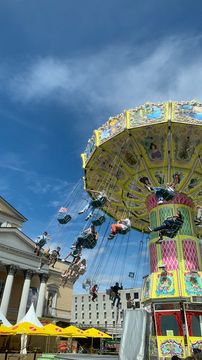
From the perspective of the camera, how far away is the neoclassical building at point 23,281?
3231cm

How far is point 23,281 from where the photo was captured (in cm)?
3606

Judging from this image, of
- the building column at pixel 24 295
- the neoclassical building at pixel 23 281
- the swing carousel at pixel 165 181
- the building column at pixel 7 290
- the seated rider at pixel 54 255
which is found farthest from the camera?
the neoclassical building at pixel 23 281

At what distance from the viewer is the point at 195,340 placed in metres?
15.1

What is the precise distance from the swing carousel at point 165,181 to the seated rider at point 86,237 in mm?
3414

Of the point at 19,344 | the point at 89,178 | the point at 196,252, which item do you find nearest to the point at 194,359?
the point at 196,252

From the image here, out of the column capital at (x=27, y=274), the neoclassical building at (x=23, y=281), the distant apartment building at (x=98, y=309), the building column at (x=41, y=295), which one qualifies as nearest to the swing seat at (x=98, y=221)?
the neoclassical building at (x=23, y=281)

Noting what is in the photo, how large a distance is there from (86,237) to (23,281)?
23348 mm

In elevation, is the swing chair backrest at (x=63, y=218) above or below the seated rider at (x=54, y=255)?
Answer: above

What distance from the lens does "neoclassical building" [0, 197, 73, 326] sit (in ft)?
106

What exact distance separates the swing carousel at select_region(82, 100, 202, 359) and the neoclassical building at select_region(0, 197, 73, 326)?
1637 cm

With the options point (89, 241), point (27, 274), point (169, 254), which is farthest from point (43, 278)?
point (169, 254)

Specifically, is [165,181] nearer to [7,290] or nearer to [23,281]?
[7,290]

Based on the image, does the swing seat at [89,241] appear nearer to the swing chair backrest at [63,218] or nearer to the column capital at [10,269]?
the swing chair backrest at [63,218]

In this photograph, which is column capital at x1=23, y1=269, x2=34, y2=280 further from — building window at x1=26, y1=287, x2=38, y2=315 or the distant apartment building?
the distant apartment building
